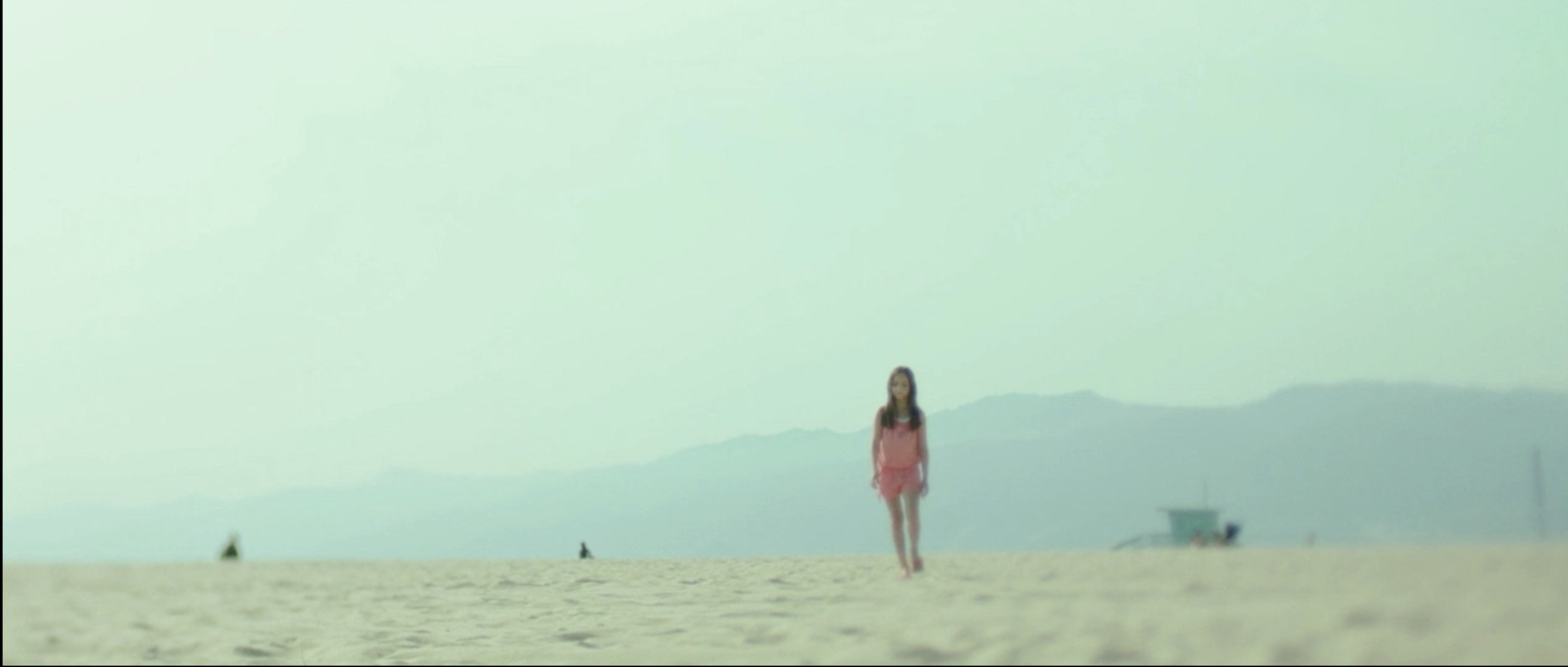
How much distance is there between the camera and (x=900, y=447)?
1002 cm

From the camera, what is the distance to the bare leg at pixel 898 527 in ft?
33.2

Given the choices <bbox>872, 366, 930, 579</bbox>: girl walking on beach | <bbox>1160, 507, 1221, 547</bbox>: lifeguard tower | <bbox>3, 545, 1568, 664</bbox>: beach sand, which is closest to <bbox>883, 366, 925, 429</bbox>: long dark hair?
<bbox>872, 366, 930, 579</bbox>: girl walking on beach

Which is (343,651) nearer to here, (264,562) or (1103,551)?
(1103,551)

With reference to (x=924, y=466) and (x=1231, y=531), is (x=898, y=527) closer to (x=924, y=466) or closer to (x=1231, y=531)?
(x=924, y=466)

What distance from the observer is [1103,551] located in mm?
12508

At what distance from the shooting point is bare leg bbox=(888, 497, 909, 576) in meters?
10.1

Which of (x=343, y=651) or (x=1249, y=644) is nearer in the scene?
(x=1249, y=644)

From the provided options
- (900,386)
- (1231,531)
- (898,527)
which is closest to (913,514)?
(898,527)

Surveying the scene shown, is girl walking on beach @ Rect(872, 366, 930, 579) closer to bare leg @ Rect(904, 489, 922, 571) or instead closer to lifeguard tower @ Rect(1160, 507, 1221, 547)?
bare leg @ Rect(904, 489, 922, 571)

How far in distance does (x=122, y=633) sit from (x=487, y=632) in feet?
7.54

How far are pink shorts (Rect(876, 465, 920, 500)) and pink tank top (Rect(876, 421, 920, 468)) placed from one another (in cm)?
4

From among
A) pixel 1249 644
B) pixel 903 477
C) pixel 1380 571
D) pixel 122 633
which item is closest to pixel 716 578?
pixel 903 477

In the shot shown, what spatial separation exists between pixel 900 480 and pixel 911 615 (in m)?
3.14

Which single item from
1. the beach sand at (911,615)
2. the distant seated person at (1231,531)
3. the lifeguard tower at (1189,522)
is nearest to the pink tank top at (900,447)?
the beach sand at (911,615)
